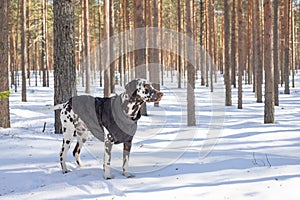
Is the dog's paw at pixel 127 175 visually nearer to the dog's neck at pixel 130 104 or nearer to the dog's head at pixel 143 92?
the dog's neck at pixel 130 104

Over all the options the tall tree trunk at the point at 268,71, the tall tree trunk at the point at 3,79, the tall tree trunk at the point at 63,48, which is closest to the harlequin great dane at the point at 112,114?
the tall tree trunk at the point at 63,48

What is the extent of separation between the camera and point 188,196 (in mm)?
4547

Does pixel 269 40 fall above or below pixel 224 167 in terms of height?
above

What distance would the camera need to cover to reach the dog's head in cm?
491

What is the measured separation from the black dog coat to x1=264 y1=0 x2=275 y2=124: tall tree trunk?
25.7 feet

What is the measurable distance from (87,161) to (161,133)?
4.07 metres

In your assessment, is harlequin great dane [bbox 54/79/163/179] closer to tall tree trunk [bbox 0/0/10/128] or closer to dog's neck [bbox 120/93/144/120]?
dog's neck [bbox 120/93/144/120]

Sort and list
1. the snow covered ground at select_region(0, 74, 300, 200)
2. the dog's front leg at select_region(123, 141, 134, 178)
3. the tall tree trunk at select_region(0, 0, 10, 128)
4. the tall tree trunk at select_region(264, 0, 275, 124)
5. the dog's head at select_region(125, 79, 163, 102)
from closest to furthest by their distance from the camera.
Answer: the snow covered ground at select_region(0, 74, 300, 200)
the dog's head at select_region(125, 79, 163, 102)
the dog's front leg at select_region(123, 141, 134, 178)
the tall tree trunk at select_region(0, 0, 10, 128)
the tall tree trunk at select_region(264, 0, 275, 124)

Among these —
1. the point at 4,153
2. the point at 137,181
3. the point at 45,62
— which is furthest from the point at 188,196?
the point at 45,62

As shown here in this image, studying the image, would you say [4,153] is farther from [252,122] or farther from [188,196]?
[252,122]

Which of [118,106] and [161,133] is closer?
[118,106]

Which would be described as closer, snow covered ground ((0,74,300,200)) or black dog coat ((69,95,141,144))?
snow covered ground ((0,74,300,200))

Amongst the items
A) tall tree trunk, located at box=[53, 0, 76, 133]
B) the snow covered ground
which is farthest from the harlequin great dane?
tall tree trunk, located at box=[53, 0, 76, 133]

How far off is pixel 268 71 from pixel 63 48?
7.68 meters
